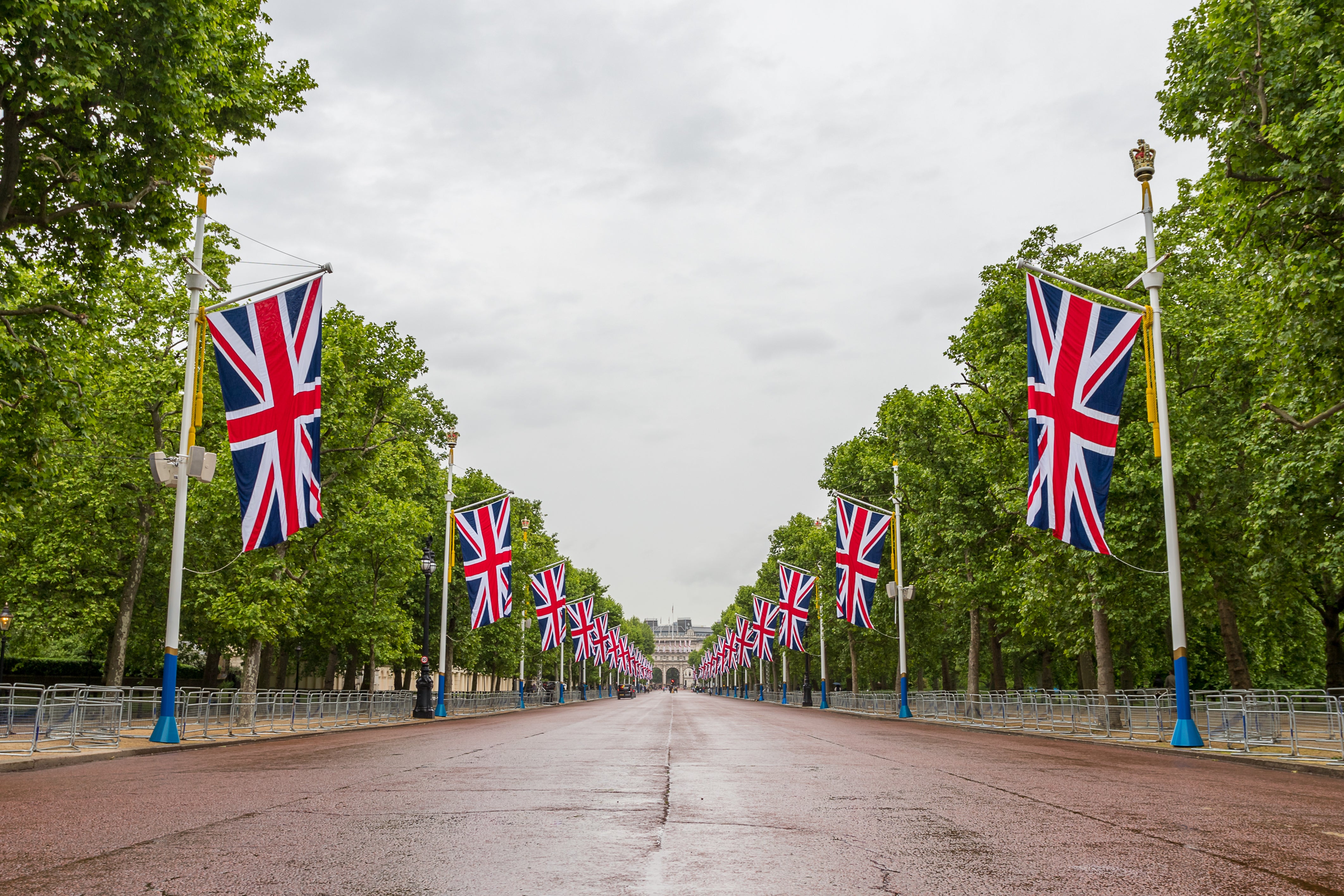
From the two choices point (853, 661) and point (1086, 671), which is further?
point (853, 661)

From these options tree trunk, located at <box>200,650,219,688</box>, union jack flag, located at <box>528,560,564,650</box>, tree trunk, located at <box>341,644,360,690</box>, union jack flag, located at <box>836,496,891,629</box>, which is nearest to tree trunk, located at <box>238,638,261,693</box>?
tree trunk, located at <box>200,650,219,688</box>

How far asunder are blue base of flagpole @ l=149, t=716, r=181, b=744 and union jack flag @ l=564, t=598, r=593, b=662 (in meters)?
42.3

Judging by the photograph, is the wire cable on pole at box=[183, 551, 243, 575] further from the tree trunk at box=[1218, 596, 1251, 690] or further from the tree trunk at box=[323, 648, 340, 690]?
the tree trunk at box=[1218, 596, 1251, 690]

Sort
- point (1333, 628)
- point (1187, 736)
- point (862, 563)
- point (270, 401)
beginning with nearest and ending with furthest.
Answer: point (270, 401), point (1187, 736), point (1333, 628), point (862, 563)

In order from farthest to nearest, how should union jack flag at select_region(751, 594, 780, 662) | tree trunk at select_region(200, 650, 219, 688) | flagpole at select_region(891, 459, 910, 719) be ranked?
union jack flag at select_region(751, 594, 780, 662) → tree trunk at select_region(200, 650, 219, 688) → flagpole at select_region(891, 459, 910, 719)

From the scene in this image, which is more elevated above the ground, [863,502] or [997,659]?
[863,502]

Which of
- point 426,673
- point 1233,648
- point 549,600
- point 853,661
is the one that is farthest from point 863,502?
point 426,673

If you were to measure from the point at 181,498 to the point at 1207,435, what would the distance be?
26.4m

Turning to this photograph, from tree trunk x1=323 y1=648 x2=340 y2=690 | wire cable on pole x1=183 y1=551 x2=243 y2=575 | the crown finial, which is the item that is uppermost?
the crown finial

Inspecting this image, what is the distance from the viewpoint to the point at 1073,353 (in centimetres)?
1997

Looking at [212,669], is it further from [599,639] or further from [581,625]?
[599,639]

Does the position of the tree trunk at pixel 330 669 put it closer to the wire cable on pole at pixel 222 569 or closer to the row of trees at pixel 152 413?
the row of trees at pixel 152 413

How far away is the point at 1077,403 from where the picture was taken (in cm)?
1984

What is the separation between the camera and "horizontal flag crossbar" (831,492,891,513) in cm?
3925
